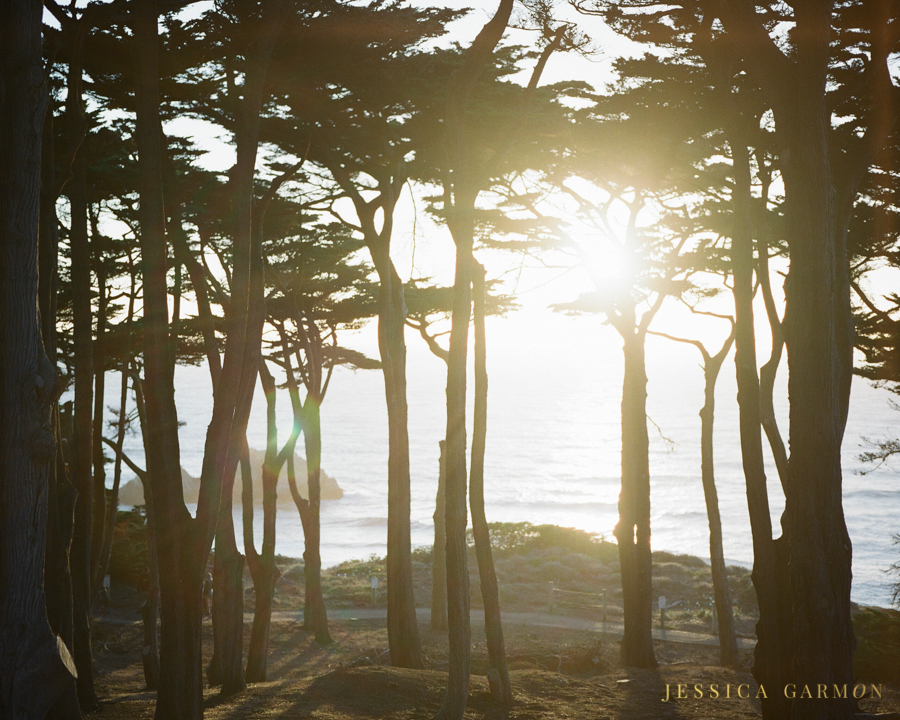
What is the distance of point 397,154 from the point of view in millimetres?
9820

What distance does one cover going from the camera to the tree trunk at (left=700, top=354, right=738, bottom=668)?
11398mm

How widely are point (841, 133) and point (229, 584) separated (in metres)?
8.23

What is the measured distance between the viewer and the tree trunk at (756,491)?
545 cm

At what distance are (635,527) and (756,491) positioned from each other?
15.3 ft

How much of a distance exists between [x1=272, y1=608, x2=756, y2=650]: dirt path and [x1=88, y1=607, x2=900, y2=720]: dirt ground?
82 cm

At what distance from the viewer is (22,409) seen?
399cm

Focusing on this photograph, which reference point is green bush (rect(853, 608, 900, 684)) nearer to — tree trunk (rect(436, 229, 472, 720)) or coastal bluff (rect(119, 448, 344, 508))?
tree trunk (rect(436, 229, 472, 720))


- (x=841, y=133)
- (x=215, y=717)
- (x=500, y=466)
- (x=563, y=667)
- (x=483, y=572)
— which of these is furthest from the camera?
(x=500, y=466)

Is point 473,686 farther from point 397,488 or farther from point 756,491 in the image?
point 756,491

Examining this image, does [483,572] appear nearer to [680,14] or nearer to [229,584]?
[229,584]

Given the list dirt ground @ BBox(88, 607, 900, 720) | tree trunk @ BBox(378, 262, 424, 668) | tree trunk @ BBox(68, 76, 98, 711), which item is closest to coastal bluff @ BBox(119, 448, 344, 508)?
dirt ground @ BBox(88, 607, 900, 720)

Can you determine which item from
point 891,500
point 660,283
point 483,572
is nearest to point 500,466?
point 891,500

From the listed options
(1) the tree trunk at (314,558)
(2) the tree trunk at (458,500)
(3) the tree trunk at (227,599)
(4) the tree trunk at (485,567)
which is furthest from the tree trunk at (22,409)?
(1) the tree trunk at (314,558)

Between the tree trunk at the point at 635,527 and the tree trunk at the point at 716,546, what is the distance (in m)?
1.08
